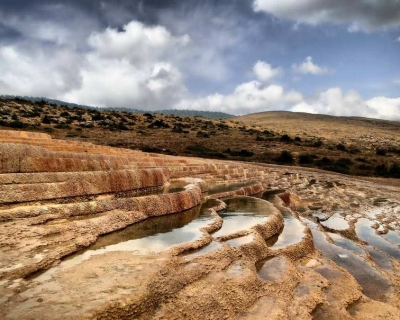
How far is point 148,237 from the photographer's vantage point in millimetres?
7605

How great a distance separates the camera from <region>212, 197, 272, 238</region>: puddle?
930 cm

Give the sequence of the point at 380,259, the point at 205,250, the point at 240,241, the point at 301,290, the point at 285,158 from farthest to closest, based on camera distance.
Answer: the point at 285,158, the point at 380,259, the point at 240,241, the point at 205,250, the point at 301,290

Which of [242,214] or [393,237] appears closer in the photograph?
[242,214]

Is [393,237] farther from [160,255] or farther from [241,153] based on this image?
[241,153]

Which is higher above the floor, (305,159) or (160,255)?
(160,255)

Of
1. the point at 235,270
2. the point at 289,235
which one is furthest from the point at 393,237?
the point at 235,270

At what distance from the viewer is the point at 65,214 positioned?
7.80 meters

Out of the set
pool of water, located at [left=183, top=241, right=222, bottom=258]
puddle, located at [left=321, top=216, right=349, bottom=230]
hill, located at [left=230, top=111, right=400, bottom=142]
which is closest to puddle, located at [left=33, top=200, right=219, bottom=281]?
pool of water, located at [left=183, top=241, right=222, bottom=258]

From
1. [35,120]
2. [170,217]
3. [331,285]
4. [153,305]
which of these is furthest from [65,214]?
[35,120]

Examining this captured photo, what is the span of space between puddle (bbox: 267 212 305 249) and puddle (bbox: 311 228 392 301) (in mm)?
640

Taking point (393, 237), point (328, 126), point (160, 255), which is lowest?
point (393, 237)

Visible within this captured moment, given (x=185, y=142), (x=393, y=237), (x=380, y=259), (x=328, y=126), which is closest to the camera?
(x=380, y=259)

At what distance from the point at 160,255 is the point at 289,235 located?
4.98 m

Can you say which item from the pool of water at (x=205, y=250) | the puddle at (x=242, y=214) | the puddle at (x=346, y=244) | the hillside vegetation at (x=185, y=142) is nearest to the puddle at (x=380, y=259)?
the puddle at (x=346, y=244)
